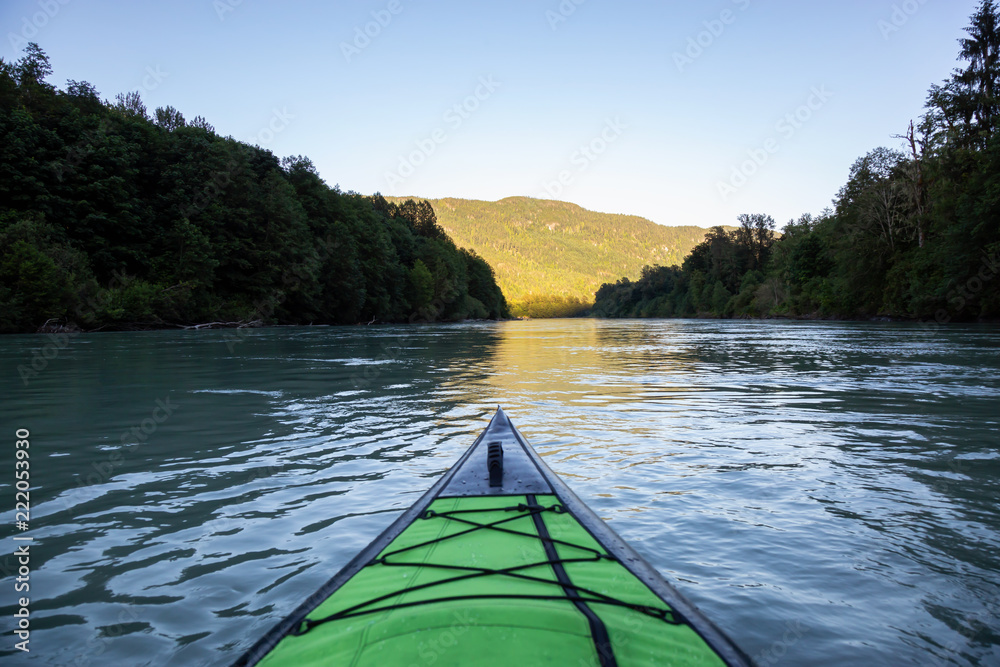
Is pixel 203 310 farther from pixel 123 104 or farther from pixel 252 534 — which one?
pixel 252 534

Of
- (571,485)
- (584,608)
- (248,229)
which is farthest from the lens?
(248,229)

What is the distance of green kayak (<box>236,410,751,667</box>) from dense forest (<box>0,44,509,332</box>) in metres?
33.6

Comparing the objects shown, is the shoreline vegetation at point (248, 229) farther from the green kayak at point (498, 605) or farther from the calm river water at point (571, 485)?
the green kayak at point (498, 605)

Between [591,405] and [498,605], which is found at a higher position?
[498,605]

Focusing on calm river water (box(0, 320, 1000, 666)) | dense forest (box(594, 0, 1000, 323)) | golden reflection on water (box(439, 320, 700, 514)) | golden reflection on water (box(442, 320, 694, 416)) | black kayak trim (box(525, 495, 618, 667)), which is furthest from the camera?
dense forest (box(594, 0, 1000, 323))

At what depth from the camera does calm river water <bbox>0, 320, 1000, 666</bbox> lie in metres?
3.00

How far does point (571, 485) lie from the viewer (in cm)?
531

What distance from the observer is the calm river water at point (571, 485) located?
9.85 feet

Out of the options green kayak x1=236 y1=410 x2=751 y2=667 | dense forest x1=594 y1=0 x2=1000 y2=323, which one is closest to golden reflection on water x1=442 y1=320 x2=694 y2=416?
green kayak x1=236 y1=410 x2=751 y2=667

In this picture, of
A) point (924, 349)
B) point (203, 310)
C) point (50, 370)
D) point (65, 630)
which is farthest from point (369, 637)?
point (203, 310)

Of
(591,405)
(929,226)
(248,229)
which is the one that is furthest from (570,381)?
(248,229)

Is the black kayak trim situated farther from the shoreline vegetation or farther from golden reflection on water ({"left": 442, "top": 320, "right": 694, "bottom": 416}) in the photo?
the shoreline vegetation

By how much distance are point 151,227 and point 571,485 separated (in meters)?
46.9

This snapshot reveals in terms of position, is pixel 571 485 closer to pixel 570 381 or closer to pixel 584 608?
pixel 584 608
